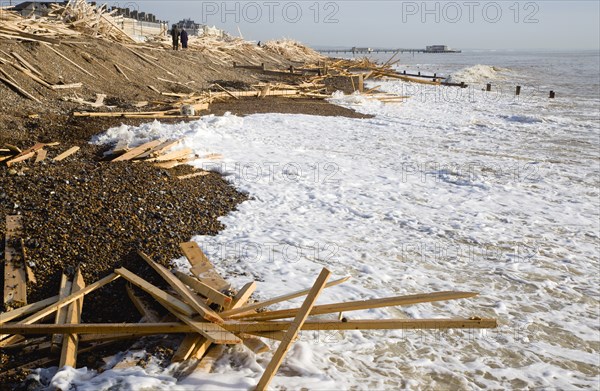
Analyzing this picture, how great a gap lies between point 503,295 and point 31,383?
4395 mm

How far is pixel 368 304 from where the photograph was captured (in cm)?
346

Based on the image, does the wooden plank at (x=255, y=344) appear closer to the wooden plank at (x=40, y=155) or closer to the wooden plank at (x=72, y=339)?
the wooden plank at (x=72, y=339)

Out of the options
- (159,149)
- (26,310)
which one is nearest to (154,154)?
(159,149)

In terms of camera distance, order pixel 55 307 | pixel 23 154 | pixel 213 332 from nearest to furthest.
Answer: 1. pixel 213 332
2. pixel 55 307
3. pixel 23 154

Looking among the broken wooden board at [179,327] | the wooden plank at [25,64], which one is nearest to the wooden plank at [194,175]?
the broken wooden board at [179,327]

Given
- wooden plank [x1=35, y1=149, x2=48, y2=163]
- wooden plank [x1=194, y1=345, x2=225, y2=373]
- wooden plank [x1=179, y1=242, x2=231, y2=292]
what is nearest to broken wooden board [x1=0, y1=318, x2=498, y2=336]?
wooden plank [x1=194, y1=345, x2=225, y2=373]

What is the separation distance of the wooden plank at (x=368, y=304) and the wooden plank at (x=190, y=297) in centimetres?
21

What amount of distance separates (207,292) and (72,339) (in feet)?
3.43

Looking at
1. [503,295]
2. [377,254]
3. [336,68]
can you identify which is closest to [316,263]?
[377,254]

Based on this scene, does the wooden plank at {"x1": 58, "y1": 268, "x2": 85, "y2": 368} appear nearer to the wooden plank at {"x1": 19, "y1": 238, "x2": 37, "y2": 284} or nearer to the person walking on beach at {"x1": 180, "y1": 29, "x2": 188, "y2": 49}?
the wooden plank at {"x1": 19, "y1": 238, "x2": 37, "y2": 284}

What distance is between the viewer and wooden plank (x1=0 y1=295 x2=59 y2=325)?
12.0ft

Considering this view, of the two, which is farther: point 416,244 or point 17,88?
point 17,88

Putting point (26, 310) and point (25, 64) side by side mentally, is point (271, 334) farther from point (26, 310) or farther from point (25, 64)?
point (25, 64)

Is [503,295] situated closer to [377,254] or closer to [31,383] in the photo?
[377,254]
